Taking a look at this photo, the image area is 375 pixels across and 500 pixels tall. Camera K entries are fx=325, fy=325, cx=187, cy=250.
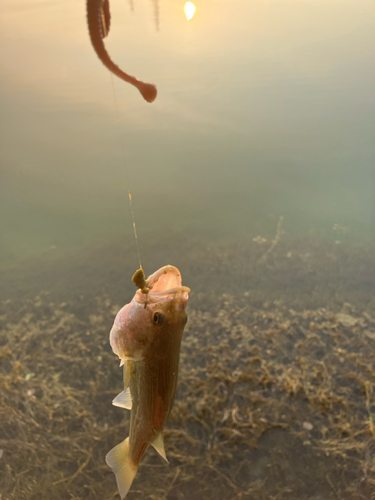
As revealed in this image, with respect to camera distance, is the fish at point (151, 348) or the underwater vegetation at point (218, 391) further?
the underwater vegetation at point (218, 391)

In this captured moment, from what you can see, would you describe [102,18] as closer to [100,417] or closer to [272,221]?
[100,417]

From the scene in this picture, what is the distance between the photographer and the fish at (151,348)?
794 millimetres

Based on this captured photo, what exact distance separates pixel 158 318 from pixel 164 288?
0.10m

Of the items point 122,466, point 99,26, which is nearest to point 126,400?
point 122,466

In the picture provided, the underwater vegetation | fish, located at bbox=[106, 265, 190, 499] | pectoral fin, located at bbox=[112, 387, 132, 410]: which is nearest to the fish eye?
fish, located at bbox=[106, 265, 190, 499]

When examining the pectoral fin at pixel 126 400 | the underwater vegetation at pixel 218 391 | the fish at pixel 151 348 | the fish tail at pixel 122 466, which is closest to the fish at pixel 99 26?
the fish at pixel 151 348

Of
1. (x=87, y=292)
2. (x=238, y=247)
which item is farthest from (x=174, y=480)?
(x=238, y=247)

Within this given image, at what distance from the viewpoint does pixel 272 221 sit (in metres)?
4.04

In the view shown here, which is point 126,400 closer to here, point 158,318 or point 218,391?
point 158,318

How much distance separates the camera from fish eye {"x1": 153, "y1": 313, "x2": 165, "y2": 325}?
30.8 inches

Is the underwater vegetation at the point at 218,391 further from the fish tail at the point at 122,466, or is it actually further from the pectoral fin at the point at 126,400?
the pectoral fin at the point at 126,400

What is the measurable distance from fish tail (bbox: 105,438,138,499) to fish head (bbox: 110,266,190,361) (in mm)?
359

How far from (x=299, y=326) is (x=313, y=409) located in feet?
2.36

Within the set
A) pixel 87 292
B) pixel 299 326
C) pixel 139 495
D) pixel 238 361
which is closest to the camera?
pixel 139 495
